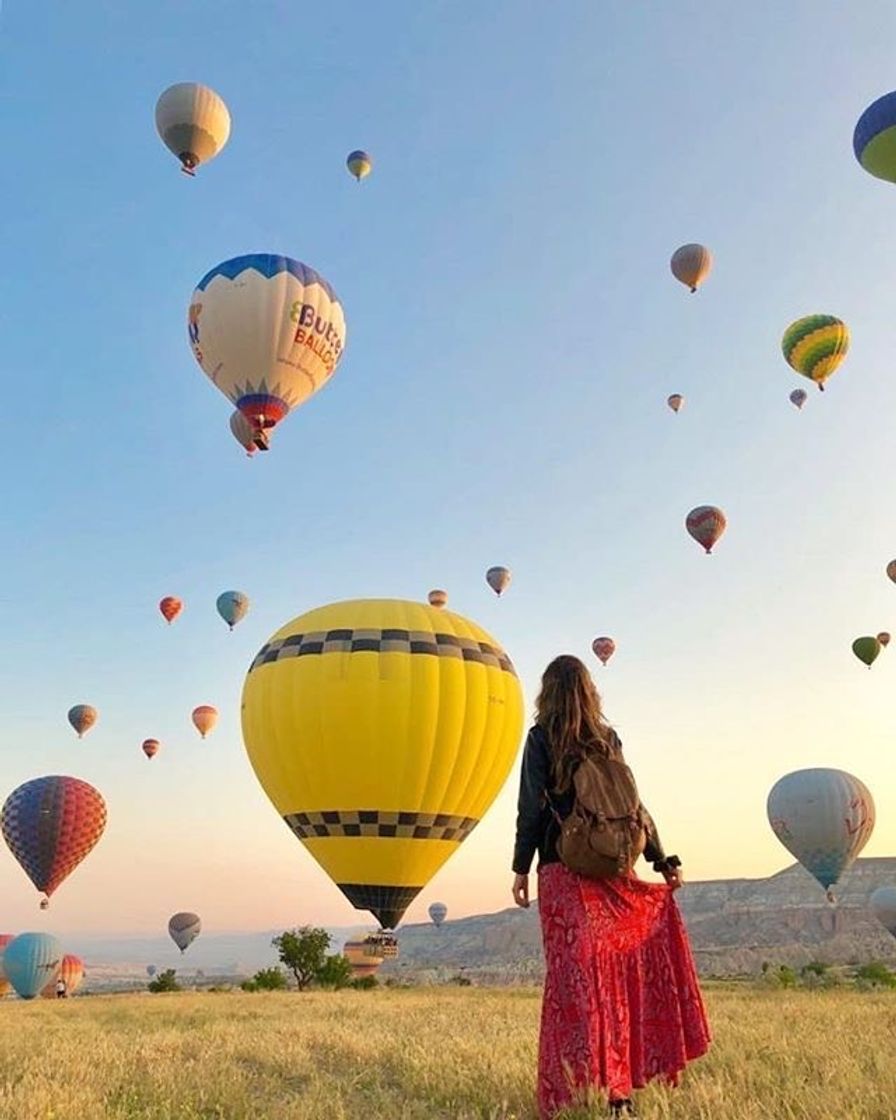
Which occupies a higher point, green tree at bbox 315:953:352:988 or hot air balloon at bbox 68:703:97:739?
hot air balloon at bbox 68:703:97:739

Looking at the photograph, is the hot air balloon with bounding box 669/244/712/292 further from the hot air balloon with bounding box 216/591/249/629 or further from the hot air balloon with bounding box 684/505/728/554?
the hot air balloon with bounding box 216/591/249/629

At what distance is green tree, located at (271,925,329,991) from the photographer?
162 feet

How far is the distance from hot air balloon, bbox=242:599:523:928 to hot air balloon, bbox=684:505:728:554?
15.6 metres

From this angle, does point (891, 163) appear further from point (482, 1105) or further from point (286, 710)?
point (482, 1105)

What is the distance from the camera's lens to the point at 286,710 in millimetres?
25250

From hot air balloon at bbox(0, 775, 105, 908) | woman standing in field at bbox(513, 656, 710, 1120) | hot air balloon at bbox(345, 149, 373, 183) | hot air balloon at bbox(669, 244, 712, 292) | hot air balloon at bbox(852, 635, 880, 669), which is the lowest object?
woman standing in field at bbox(513, 656, 710, 1120)

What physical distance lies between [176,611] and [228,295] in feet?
68.8

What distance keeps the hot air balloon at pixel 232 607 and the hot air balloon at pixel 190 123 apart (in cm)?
1983

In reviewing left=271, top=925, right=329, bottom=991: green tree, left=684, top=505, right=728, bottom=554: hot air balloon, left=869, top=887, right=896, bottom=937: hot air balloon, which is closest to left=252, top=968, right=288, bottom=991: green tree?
left=271, top=925, right=329, bottom=991: green tree

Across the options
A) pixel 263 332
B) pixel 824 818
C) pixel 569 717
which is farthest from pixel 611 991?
pixel 824 818

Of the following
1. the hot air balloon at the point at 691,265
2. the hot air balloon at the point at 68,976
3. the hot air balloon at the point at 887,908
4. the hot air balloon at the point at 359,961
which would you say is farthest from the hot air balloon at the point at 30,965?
the hot air balloon at the point at 887,908

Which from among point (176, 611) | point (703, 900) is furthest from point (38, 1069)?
point (703, 900)

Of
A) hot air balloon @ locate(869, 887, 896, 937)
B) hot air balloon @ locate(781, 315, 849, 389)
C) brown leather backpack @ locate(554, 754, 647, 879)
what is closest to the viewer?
brown leather backpack @ locate(554, 754, 647, 879)

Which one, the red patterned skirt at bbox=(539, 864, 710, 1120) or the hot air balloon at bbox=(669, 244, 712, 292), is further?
the hot air balloon at bbox=(669, 244, 712, 292)
